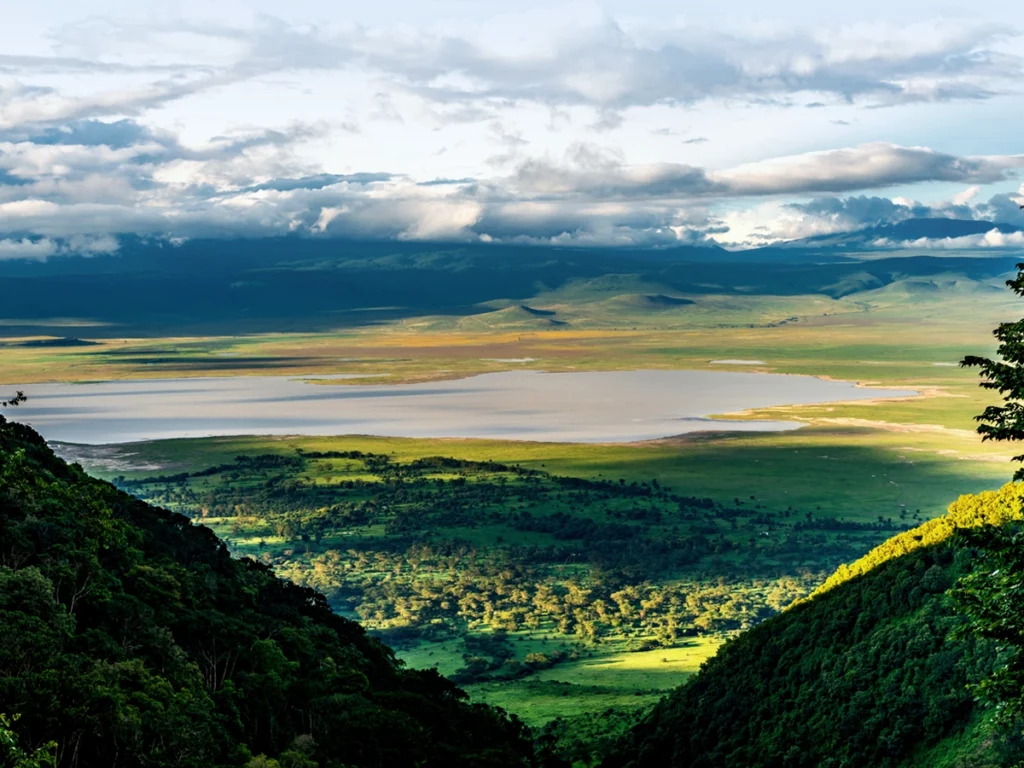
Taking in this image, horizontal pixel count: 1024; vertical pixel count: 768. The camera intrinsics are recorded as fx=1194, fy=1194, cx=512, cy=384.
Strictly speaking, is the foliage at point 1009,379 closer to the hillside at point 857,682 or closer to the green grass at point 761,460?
the hillside at point 857,682

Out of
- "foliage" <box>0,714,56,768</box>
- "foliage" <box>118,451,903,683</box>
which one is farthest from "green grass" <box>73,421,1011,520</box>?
"foliage" <box>0,714,56,768</box>

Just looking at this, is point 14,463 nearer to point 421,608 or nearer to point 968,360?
point 968,360

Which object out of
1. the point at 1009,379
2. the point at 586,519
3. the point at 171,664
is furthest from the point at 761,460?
the point at 1009,379

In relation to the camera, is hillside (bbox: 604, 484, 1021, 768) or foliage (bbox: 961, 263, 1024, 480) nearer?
foliage (bbox: 961, 263, 1024, 480)

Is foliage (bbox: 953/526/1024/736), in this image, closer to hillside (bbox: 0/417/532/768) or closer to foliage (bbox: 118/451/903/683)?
hillside (bbox: 0/417/532/768)

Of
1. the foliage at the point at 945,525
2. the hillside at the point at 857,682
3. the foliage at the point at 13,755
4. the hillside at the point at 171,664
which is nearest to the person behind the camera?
→ the foliage at the point at 13,755

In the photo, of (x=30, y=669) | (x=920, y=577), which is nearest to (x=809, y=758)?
(x=920, y=577)

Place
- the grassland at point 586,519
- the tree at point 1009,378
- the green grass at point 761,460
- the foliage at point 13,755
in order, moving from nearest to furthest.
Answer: the foliage at point 13,755 < the tree at point 1009,378 < the grassland at point 586,519 < the green grass at point 761,460

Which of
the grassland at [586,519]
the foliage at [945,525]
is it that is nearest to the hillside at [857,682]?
the foliage at [945,525]
